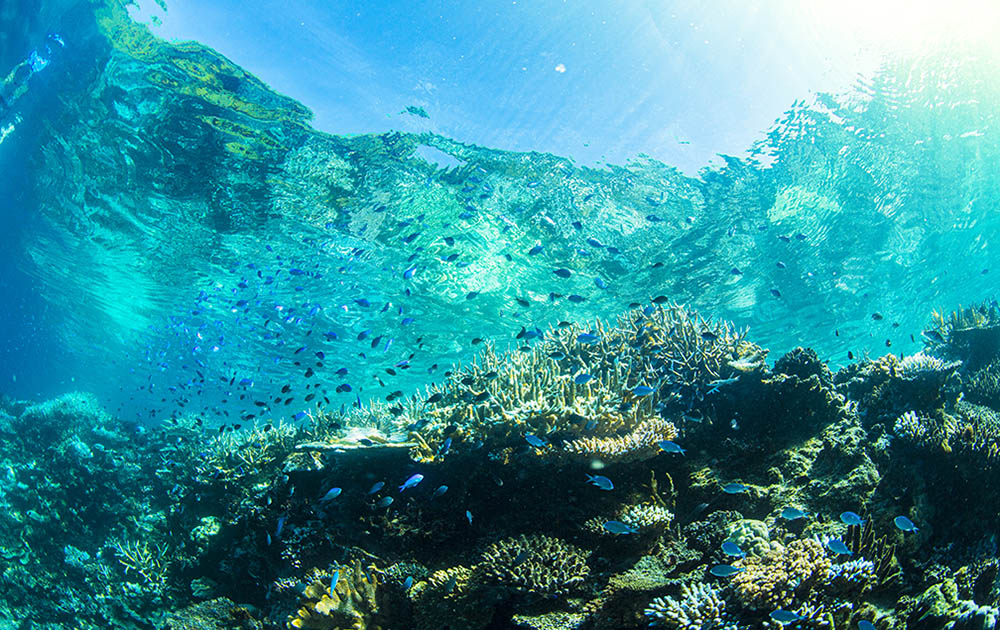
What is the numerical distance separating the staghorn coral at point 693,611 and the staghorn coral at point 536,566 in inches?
30.1

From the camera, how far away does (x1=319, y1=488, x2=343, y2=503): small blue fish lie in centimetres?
522

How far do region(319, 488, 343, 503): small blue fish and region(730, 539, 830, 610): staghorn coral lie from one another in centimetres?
425

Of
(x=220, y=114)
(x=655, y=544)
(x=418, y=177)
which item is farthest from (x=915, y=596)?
(x=220, y=114)

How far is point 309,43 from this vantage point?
36.4 ft

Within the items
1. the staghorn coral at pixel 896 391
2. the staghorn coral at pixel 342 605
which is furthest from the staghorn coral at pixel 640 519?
the staghorn coral at pixel 896 391

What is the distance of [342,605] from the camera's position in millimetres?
4754

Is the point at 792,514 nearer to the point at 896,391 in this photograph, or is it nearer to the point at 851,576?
the point at 851,576

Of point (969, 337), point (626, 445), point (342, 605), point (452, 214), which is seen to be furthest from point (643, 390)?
point (452, 214)

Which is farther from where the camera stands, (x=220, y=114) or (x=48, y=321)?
(x=48, y=321)

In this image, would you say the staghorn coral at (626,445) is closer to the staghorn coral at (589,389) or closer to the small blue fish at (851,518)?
the staghorn coral at (589,389)

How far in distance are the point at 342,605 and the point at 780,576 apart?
4367 millimetres

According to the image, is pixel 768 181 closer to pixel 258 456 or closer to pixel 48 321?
pixel 258 456

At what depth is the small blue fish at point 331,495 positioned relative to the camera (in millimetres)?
5224

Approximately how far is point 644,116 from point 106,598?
1616cm
